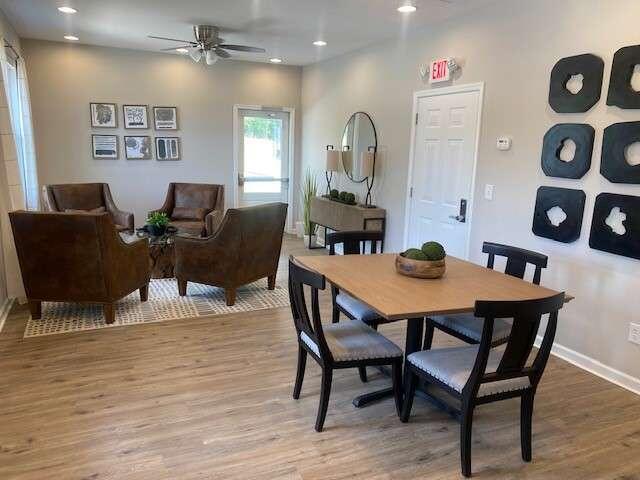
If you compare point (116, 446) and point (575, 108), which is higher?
point (575, 108)

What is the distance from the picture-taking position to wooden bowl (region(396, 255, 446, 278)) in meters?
2.51

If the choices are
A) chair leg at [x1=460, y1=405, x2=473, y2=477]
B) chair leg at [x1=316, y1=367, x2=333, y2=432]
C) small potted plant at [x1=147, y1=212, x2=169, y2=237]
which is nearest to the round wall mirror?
small potted plant at [x1=147, y1=212, x2=169, y2=237]

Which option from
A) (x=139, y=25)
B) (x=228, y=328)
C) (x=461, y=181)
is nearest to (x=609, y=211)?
(x=461, y=181)

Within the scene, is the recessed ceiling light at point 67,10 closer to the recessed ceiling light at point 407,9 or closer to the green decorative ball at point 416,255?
the recessed ceiling light at point 407,9

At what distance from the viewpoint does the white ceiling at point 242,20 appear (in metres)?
4.07

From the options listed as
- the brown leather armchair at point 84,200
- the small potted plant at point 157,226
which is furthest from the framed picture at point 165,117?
the small potted plant at point 157,226

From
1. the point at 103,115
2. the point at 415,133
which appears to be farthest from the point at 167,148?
the point at 415,133

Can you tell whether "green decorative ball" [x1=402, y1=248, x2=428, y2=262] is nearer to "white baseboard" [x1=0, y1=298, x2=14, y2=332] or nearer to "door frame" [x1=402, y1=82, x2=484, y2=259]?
"door frame" [x1=402, y1=82, x2=484, y2=259]

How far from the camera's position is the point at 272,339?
3.55m

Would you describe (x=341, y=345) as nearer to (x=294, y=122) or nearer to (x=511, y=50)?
(x=511, y=50)

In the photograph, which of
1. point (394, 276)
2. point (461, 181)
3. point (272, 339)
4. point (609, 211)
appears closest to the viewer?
point (394, 276)

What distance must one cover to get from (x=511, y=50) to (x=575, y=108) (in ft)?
2.65

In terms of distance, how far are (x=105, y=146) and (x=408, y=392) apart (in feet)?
18.5

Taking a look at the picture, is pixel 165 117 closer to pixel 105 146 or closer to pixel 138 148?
pixel 138 148
